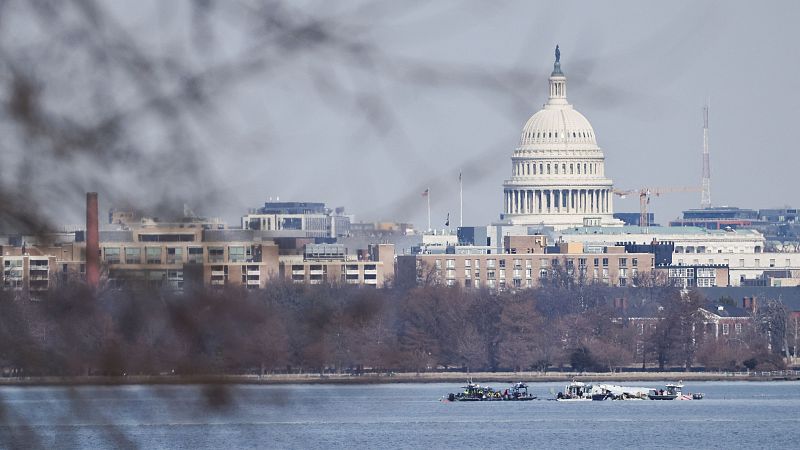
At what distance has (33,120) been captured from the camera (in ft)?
11.8

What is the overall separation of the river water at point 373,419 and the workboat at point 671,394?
2.60ft

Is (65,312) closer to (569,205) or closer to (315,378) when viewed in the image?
(315,378)

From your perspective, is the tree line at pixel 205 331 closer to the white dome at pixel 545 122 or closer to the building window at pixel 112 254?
the building window at pixel 112 254

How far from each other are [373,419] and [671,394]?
1625 centimetres

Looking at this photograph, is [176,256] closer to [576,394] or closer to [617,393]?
[576,394]

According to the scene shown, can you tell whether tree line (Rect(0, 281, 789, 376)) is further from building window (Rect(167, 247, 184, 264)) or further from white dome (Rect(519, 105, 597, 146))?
white dome (Rect(519, 105, 597, 146))

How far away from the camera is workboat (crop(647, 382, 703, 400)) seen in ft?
265

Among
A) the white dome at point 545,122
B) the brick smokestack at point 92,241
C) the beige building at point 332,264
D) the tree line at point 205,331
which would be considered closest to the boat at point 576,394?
the white dome at point 545,122

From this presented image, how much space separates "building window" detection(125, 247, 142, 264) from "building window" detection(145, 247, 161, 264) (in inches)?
0.5

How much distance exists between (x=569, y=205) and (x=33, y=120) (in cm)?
14575

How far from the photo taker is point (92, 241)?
356cm

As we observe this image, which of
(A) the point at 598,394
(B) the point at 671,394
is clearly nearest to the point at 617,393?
(A) the point at 598,394

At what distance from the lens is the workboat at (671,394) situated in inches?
3184

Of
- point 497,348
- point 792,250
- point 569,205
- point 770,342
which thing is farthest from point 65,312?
point 792,250
